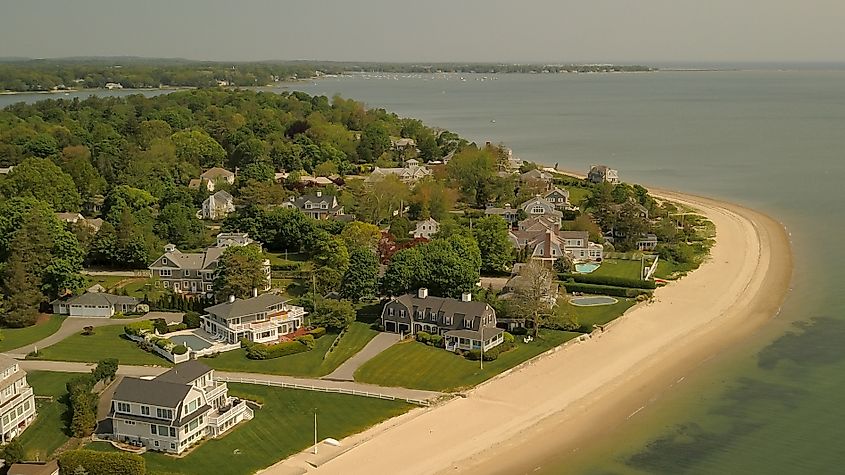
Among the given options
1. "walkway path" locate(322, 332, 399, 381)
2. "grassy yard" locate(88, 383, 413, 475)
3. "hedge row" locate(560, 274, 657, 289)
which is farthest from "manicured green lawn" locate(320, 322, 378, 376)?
"hedge row" locate(560, 274, 657, 289)

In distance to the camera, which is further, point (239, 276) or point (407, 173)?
point (407, 173)

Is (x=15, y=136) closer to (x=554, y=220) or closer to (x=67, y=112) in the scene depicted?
(x=67, y=112)

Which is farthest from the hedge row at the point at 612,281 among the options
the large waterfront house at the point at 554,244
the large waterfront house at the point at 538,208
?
the large waterfront house at the point at 538,208

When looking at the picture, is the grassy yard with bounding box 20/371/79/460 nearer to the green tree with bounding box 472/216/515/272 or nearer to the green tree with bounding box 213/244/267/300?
the green tree with bounding box 213/244/267/300

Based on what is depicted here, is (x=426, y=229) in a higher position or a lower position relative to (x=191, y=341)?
higher

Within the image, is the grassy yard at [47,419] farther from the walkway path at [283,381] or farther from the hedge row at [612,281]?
the hedge row at [612,281]

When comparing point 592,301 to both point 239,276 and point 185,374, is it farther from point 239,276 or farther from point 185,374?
point 185,374

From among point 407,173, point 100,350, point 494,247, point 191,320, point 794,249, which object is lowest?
point 100,350

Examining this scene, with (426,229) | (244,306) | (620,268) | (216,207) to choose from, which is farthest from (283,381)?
(216,207)
